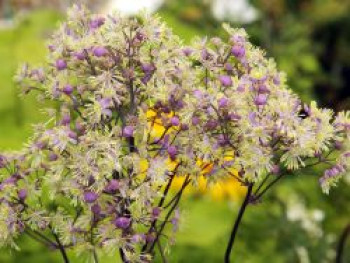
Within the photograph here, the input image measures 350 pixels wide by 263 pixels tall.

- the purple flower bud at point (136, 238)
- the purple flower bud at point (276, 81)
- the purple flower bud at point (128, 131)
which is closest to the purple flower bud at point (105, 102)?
the purple flower bud at point (128, 131)

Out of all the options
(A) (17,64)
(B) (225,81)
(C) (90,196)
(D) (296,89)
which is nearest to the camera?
(C) (90,196)

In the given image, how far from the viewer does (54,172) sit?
5.74 ft

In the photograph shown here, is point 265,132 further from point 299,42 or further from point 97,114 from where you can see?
point 299,42

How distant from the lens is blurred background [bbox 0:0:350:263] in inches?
167

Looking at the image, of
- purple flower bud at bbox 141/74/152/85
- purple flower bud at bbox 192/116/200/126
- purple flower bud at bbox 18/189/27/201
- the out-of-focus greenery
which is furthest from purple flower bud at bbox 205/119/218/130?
the out-of-focus greenery

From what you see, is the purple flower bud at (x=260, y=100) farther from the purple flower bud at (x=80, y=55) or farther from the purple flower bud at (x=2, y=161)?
the purple flower bud at (x=2, y=161)

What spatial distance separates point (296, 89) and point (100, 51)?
8.22 m

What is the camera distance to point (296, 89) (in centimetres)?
974

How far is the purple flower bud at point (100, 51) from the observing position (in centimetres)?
167

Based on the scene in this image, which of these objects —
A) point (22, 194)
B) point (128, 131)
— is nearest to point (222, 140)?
point (128, 131)

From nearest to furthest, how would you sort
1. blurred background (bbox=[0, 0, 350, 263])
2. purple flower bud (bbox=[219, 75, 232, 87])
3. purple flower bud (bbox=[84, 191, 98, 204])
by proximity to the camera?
purple flower bud (bbox=[84, 191, 98, 204])
purple flower bud (bbox=[219, 75, 232, 87])
blurred background (bbox=[0, 0, 350, 263])

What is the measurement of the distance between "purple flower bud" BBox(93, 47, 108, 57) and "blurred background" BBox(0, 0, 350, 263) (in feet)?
0.45

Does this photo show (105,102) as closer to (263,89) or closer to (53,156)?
(53,156)

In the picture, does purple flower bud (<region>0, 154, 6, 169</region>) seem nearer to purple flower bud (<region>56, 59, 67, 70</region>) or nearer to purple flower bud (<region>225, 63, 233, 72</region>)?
purple flower bud (<region>56, 59, 67, 70</region>)
